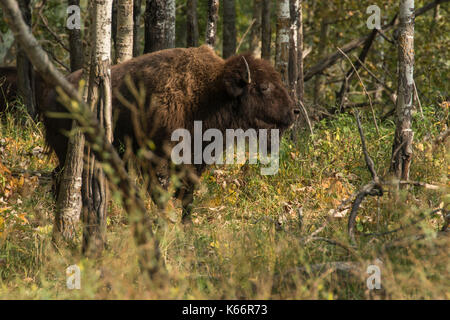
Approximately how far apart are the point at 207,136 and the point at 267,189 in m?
1.17

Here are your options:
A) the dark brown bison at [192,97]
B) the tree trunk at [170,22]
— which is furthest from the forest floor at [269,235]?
the tree trunk at [170,22]

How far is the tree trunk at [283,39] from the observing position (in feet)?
29.5

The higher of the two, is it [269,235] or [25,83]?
[25,83]

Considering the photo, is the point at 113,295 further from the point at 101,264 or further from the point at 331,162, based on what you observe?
the point at 331,162

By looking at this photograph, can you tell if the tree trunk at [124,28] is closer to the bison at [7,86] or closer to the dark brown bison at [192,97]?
the dark brown bison at [192,97]

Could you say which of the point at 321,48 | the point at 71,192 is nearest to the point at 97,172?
the point at 71,192

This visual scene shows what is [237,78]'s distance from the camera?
721cm

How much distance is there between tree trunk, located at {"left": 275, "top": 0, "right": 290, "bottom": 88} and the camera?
354 inches

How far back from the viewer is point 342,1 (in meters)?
15.3

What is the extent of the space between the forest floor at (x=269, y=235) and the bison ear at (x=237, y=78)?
1.29 meters

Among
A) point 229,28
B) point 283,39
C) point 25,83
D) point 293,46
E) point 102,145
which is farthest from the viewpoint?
point 229,28

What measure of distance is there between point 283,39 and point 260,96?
198 cm

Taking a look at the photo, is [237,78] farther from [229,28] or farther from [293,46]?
[229,28]

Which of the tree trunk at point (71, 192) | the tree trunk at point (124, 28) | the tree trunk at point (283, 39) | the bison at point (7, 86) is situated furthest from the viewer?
the bison at point (7, 86)
